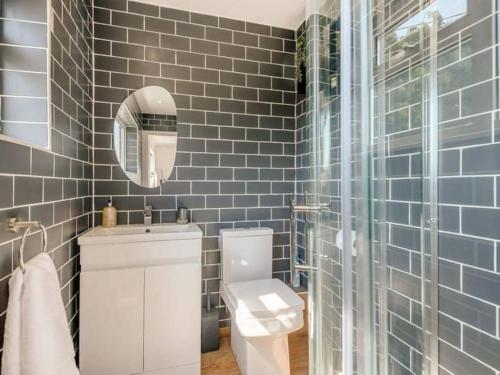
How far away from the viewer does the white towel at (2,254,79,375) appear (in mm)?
786

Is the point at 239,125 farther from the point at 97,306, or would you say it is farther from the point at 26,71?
the point at 97,306

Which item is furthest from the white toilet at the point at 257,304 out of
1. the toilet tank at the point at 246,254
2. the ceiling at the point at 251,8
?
the ceiling at the point at 251,8

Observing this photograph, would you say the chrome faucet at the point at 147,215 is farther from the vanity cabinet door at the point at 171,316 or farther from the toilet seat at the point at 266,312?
the toilet seat at the point at 266,312

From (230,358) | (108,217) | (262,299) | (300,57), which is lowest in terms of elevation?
(230,358)

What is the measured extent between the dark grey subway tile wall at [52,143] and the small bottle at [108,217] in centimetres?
12

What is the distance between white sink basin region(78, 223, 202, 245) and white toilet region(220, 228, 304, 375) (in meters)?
0.37

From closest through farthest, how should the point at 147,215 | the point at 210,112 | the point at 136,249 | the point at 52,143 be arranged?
the point at 52,143 → the point at 136,249 → the point at 147,215 → the point at 210,112

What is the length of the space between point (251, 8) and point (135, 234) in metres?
1.85

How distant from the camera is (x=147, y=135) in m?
2.02

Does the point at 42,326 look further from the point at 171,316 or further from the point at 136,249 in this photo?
the point at 171,316

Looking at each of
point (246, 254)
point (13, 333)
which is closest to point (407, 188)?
point (246, 254)

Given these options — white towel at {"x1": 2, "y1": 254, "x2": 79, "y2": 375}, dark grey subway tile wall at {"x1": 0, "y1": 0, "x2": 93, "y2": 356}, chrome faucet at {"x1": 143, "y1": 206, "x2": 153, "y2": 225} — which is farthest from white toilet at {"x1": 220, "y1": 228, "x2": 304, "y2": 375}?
dark grey subway tile wall at {"x1": 0, "y1": 0, "x2": 93, "y2": 356}

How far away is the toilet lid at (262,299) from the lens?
145 cm

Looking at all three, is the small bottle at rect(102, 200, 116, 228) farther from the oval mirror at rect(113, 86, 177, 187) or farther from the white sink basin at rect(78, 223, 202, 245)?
the oval mirror at rect(113, 86, 177, 187)
